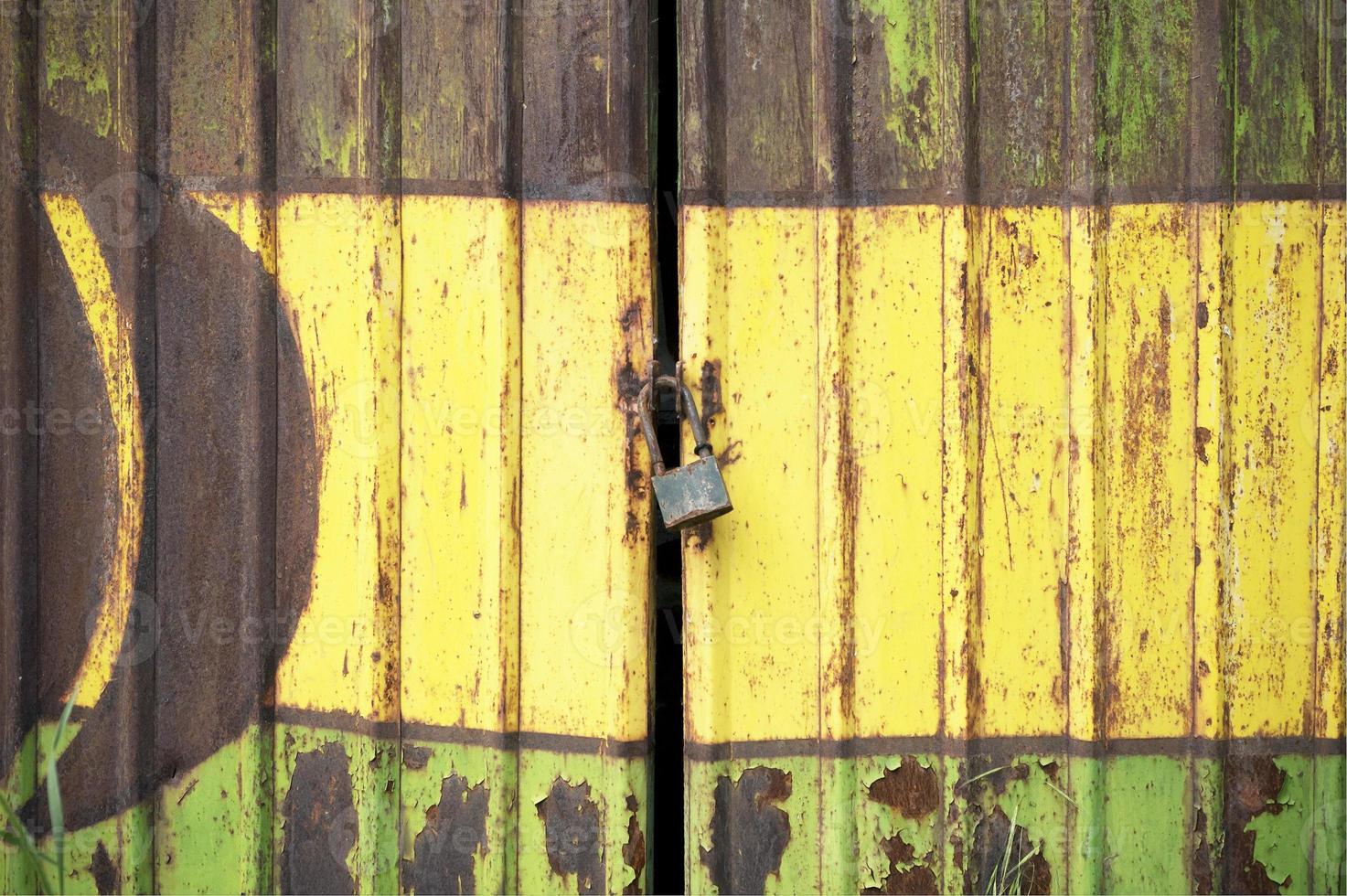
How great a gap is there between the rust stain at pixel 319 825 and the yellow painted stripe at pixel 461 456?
18 cm

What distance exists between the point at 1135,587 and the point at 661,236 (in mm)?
971

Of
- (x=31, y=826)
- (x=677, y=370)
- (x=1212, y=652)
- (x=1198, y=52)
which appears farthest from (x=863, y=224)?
(x=31, y=826)

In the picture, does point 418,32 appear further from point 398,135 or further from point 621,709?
point 621,709

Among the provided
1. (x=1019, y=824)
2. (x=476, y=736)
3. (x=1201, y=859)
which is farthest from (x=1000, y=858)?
(x=476, y=736)

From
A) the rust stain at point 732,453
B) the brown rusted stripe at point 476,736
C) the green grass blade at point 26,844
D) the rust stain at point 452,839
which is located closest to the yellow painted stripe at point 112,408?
the green grass blade at point 26,844

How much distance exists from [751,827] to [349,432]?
88 centimetres

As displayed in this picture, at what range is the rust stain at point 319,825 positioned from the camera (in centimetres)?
157

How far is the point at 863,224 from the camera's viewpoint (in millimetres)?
1502

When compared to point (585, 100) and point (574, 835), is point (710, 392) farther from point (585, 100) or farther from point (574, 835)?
point (574, 835)

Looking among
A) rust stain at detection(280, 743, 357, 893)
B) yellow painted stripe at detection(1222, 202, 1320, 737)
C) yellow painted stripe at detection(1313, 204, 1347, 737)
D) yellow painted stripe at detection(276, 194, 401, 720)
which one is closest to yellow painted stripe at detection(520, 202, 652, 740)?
yellow painted stripe at detection(276, 194, 401, 720)

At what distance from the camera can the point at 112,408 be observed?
1603 mm

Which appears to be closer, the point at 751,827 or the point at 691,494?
the point at 691,494

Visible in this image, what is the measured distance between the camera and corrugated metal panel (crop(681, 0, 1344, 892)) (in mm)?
1469

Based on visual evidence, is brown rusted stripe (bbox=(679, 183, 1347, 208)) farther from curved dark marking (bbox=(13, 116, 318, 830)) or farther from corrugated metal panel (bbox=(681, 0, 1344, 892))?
curved dark marking (bbox=(13, 116, 318, 830))
